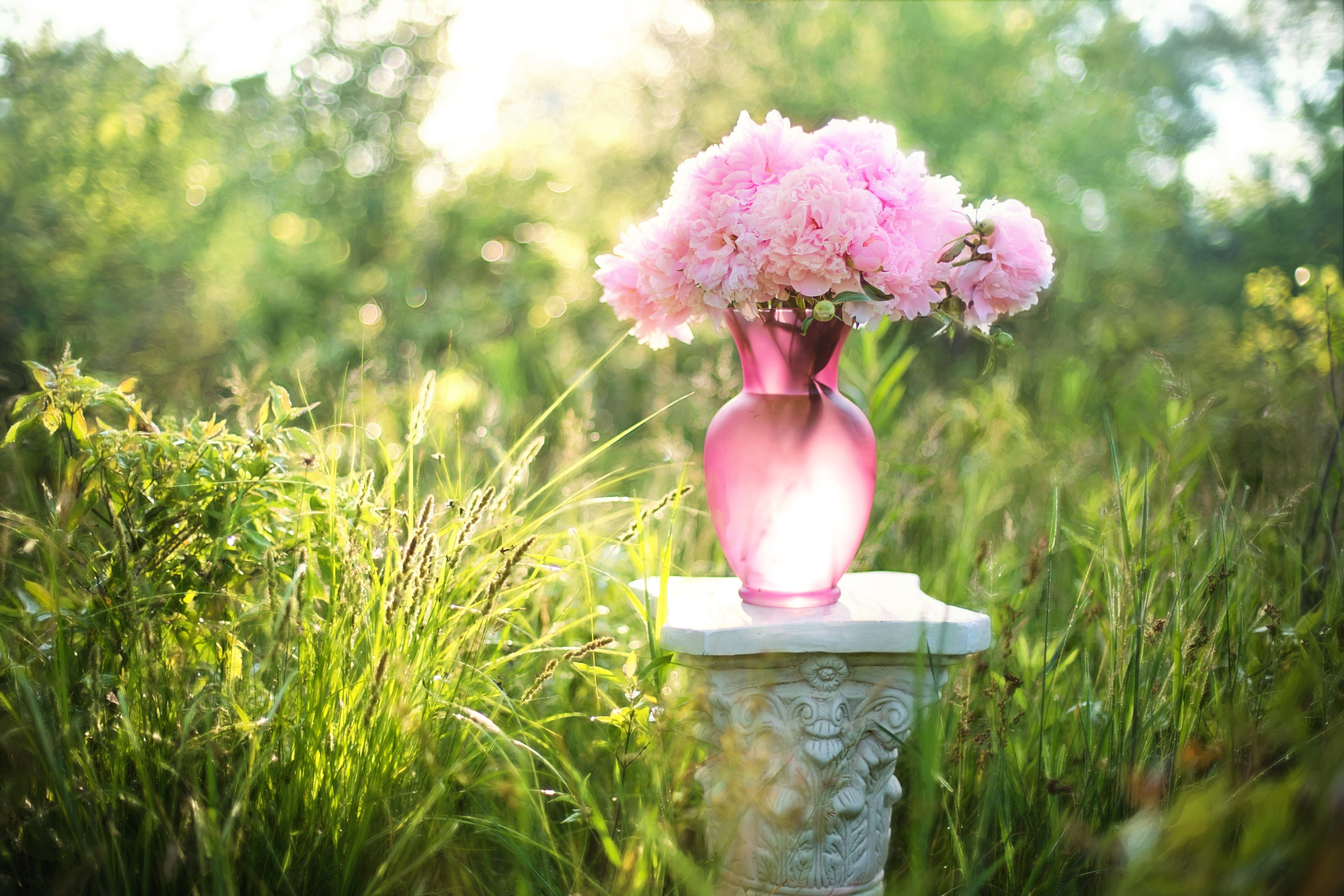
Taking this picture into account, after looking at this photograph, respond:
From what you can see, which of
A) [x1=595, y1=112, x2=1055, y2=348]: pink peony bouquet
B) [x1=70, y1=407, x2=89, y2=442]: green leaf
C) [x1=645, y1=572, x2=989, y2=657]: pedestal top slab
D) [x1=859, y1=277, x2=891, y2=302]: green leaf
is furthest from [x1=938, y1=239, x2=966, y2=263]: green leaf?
[x1=70, y1=407, x2=89, y2=442]: green leaf

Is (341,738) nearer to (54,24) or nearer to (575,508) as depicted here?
(575,508)

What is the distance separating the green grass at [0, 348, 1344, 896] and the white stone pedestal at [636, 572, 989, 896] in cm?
9

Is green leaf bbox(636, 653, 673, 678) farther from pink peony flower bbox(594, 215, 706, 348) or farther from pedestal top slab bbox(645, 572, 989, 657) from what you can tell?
Answer: pink peony flower bbox(594, 215, 706, 348)

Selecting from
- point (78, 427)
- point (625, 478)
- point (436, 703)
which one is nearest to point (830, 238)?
point (625, 478)

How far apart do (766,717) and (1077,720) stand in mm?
621

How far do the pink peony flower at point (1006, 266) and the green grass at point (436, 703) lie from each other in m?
0.26

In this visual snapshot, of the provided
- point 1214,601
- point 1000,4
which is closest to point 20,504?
point 1214,601

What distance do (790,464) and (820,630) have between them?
0.26 metres

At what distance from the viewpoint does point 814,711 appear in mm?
1353

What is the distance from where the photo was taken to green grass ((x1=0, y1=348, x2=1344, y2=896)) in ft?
3.70

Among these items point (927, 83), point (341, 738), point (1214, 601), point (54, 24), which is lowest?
point (341, 738)

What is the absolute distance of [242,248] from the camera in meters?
8.81

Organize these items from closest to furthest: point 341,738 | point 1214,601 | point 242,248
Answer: point 341,738 → point 1214,601 → point 242,248

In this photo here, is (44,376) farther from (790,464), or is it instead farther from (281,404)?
(790,464)
